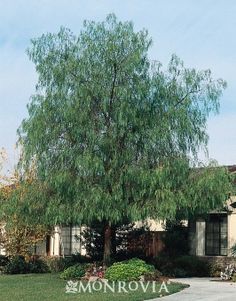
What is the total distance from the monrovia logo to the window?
7249 millimetres

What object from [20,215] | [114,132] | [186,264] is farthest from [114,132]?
[186,264]

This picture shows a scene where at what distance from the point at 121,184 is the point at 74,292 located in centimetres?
404

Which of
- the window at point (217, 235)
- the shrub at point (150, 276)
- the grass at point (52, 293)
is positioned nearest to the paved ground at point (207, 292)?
the grass at point (52, 293)

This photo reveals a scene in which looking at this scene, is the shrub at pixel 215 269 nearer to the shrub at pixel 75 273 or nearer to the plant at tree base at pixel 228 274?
the plant at tree base at pixel 228 274

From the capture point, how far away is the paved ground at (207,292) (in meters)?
16.6

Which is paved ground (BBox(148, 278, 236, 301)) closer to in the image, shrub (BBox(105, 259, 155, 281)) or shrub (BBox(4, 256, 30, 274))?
shrub (BBox(105, 259, 155, 281))

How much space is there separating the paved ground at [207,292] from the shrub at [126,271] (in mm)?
1609

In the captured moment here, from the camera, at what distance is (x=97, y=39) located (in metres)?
21.6

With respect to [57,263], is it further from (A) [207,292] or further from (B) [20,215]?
(A) [207,292]

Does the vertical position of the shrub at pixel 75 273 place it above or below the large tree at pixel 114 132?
below

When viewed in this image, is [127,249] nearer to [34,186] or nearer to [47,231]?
[47,231]

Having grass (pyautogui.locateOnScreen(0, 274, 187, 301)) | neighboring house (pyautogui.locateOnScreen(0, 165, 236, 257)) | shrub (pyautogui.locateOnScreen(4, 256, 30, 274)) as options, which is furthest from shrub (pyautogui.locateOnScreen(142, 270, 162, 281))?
shrub (pyautogui.locateOnScreen(4, 256, 30, 274))

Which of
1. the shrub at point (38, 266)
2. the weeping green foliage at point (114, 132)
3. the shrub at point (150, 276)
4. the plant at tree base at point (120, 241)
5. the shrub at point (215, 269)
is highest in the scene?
the weeping green foliage at point (114, 132)

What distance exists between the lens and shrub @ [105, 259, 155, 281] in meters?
20.2
